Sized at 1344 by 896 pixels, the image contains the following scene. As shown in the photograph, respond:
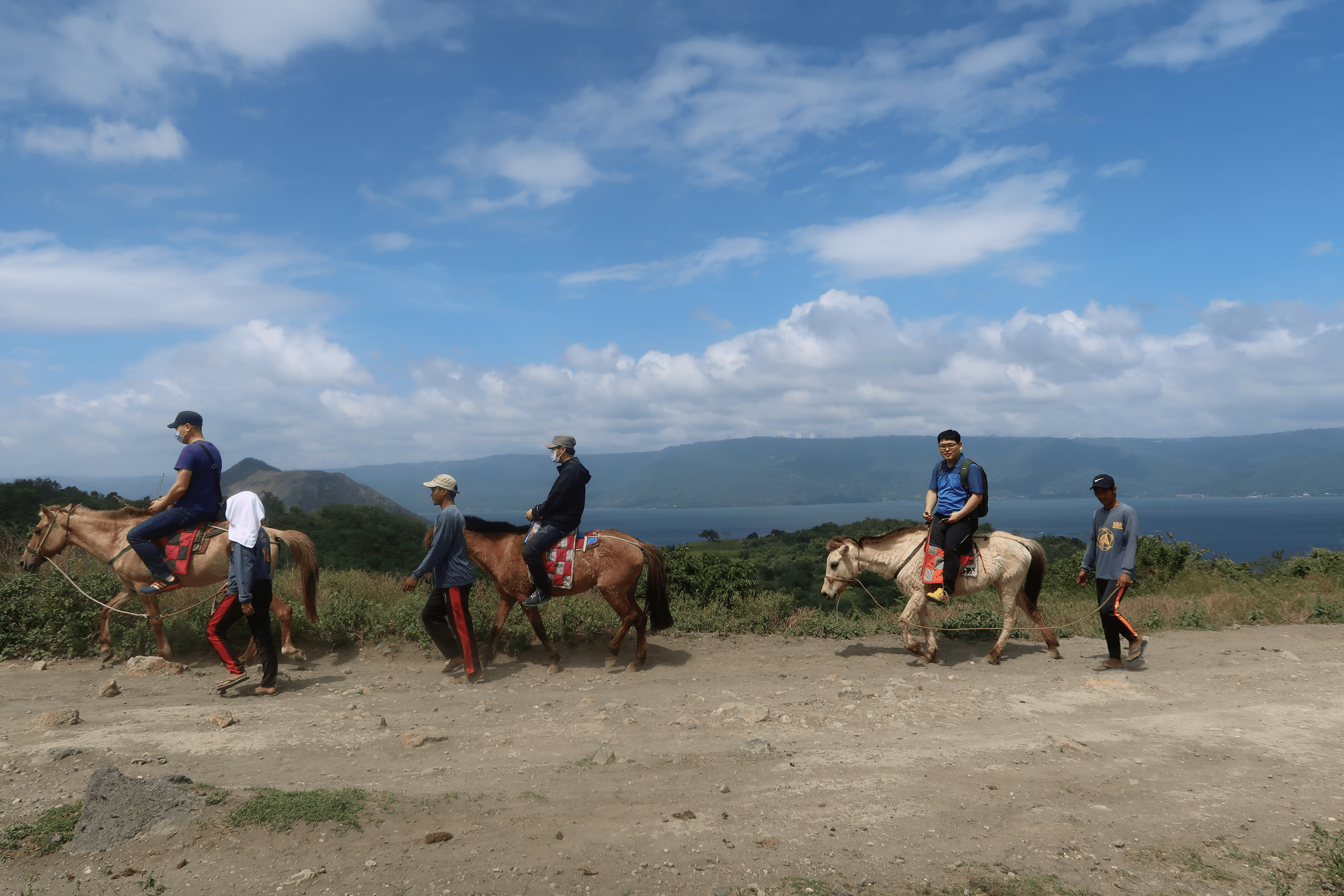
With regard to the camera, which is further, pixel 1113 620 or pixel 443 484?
pixel 443 484

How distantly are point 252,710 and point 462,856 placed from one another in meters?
3.85

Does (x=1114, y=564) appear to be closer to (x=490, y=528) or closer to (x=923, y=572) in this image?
(x=923, y=572)

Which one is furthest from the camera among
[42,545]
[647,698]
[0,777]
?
[42,545]

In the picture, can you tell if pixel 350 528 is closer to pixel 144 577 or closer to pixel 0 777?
pixel 144 577

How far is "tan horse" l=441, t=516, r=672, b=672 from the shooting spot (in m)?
8.26

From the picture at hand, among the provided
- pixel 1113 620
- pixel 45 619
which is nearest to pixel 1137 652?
pixel 1113 620

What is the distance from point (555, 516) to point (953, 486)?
469 centimetres

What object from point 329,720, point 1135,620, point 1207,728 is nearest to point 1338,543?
point 1135,620

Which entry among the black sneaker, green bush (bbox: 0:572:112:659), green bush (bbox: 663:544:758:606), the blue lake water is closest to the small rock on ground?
green bush (bbox: 0:572:112:659)

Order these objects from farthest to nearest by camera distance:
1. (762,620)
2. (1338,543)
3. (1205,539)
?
1. (1205,539)
2. (1338,543)
3. (762,620)

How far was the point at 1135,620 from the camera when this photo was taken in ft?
34.7

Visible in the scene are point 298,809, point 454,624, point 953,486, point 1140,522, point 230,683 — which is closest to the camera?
point 298,809

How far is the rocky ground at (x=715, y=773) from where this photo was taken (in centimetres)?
354

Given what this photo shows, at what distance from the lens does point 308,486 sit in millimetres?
60719
